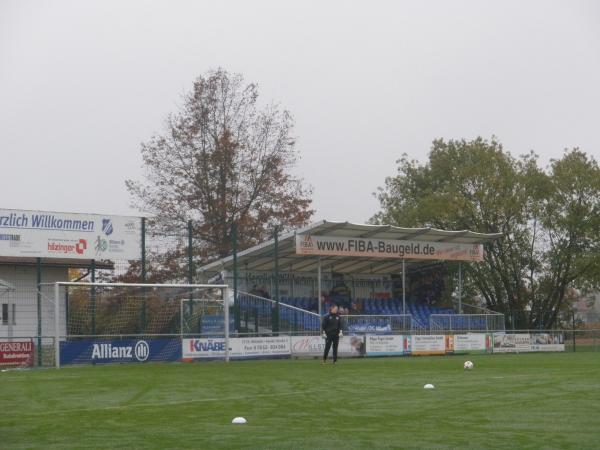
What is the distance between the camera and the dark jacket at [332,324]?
90.9 feet

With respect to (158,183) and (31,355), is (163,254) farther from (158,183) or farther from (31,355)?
(31,355)

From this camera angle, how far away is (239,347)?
32.0m

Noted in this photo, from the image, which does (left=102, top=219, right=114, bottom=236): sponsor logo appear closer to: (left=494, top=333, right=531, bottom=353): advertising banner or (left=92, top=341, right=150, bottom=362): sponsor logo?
(left=92, top=341, right=150, bottom=362): sponsor logo

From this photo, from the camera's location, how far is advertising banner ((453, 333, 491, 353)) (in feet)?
128

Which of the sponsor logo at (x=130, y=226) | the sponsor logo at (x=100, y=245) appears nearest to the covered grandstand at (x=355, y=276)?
the sponsor logo at (x=130, y=226)

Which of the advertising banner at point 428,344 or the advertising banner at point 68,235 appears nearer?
the advertising banner at point 68,235

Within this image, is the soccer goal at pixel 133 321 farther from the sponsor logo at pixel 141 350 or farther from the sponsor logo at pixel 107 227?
the sponsor logo at pixel 107 227

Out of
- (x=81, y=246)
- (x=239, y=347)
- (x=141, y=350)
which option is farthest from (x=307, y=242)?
(x=141, y=350)

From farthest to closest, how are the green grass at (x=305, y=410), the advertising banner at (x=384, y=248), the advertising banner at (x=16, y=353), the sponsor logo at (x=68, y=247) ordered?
1. the advertising banner at (x=384, y=248)
2. the sponsor logo at (x=68, y=247)
3. the advertising banner at (x=16, y=353)
4. the green grass at (x=305, y=410)

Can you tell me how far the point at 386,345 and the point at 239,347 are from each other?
7135 mm

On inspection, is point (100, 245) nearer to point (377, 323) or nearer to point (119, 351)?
point (119, 351)

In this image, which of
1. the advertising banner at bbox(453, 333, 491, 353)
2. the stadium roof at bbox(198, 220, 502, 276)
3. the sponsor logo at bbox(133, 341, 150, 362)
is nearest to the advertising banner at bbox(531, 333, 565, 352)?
the advertising banner at bbox(453, 333, 491, 353)

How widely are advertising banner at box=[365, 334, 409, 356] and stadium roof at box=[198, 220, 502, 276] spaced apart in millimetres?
4934

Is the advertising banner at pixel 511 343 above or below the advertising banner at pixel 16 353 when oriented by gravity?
below
